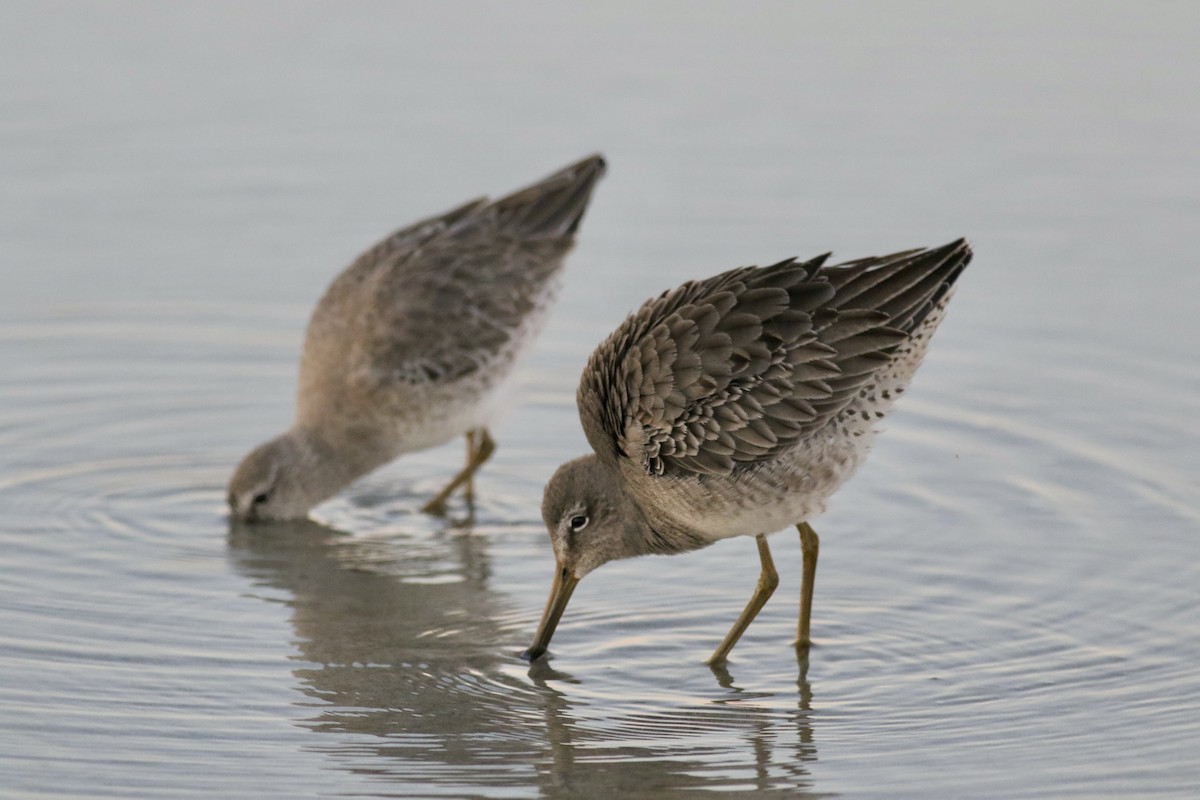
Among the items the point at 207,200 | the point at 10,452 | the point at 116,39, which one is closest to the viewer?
the point at 10,452

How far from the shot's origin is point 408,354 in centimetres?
775

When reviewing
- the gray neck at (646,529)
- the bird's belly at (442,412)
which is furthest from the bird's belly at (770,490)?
the bird's belly at (442,412)

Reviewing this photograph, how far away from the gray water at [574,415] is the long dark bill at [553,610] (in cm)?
9

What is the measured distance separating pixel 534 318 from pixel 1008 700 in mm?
3177

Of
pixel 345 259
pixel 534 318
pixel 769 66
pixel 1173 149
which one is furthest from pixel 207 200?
pixel 1173 149

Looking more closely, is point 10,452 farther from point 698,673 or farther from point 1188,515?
point 1188,515

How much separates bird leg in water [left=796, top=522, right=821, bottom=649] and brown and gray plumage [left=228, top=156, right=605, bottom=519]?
1.85m

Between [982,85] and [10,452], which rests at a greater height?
[982,85]

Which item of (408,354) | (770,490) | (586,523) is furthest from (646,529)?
(408,354)

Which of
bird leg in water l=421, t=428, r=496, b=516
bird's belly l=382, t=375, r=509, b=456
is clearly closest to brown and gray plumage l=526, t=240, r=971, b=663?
bird leg in water l=421, t=428, r=496, b=516

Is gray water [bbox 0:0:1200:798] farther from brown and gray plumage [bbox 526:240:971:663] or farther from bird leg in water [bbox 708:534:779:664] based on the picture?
brown and gray plumage [bbox 526:240:971:663]

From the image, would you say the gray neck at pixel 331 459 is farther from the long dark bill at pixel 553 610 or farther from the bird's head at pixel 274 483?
the long dark bill at pixel 553 610

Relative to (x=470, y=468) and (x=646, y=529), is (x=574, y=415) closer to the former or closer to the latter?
(x=470, y=468)

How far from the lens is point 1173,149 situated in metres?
10.1
